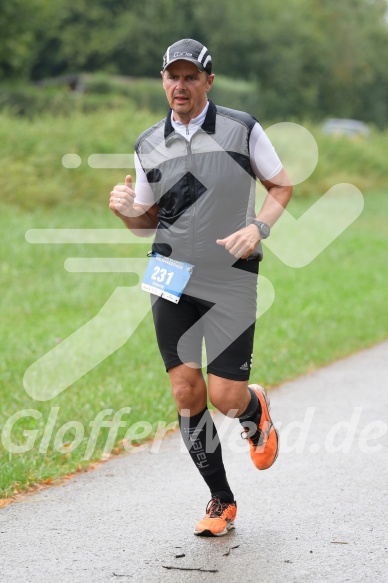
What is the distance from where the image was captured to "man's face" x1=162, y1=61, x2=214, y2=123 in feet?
15.8

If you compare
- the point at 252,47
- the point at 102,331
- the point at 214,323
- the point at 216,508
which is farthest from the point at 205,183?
the point at 252,47

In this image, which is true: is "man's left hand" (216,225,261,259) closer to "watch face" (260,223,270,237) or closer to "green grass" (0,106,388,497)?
"watch face" (260,223,270,237)

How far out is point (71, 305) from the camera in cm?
1241

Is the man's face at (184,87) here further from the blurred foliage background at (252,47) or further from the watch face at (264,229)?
the blurred foliage background at (252,47)

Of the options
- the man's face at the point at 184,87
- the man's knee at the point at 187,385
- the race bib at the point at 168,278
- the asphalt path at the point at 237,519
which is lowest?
the asphalt path at the point at 237,519

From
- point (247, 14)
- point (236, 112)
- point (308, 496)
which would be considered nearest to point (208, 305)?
point (236, 112)

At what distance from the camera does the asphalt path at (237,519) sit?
4488 millimetres

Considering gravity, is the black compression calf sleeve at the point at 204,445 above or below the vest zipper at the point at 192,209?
below

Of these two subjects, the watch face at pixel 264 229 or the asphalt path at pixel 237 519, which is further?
the watch face at pixel 264 229

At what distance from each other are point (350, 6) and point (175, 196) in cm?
7263

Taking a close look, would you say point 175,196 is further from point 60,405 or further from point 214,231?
point 60,405

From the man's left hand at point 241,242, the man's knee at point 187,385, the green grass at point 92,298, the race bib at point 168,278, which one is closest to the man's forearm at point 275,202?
the man's left hand at point 241,242

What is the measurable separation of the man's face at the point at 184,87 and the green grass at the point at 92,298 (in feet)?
7.51

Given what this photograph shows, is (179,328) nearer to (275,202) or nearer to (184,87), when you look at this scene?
(275,202)
